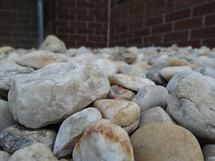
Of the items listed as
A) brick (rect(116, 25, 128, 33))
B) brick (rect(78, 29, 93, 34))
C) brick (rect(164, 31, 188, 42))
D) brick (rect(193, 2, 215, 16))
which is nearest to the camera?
brick (rect(193, 2, 215, 16))

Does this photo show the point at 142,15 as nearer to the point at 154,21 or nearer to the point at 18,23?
the point at 154,21

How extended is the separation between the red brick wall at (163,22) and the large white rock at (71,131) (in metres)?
2.48

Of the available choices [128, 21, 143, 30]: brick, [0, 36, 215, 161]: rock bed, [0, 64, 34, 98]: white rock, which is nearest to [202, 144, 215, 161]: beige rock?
[0, 36, 215, 161]: rock bed

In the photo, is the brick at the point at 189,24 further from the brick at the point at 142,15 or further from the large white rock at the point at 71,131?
the large white rock at the point at 71,131

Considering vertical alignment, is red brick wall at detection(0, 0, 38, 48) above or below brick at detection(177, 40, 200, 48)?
above

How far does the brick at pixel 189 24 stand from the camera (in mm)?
2805

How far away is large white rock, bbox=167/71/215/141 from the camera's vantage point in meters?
0.71

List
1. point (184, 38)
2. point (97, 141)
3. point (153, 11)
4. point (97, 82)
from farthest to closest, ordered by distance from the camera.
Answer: point (153, 11)
point (184, 38)
point (97, 82)
point (97, 141)

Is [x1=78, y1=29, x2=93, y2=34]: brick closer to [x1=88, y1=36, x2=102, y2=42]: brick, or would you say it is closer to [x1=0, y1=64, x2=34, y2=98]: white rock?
[x1=88, y1=36, x2=102, y2=42]: brick

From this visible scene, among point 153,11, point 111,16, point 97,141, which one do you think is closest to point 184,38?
point 153,11

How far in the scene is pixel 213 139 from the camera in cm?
70

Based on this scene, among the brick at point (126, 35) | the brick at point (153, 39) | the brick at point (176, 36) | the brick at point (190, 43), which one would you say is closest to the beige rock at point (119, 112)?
the brick at point (190, 43)

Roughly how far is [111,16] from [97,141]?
4632 mm

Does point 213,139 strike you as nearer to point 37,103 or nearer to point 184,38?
point 37,103
